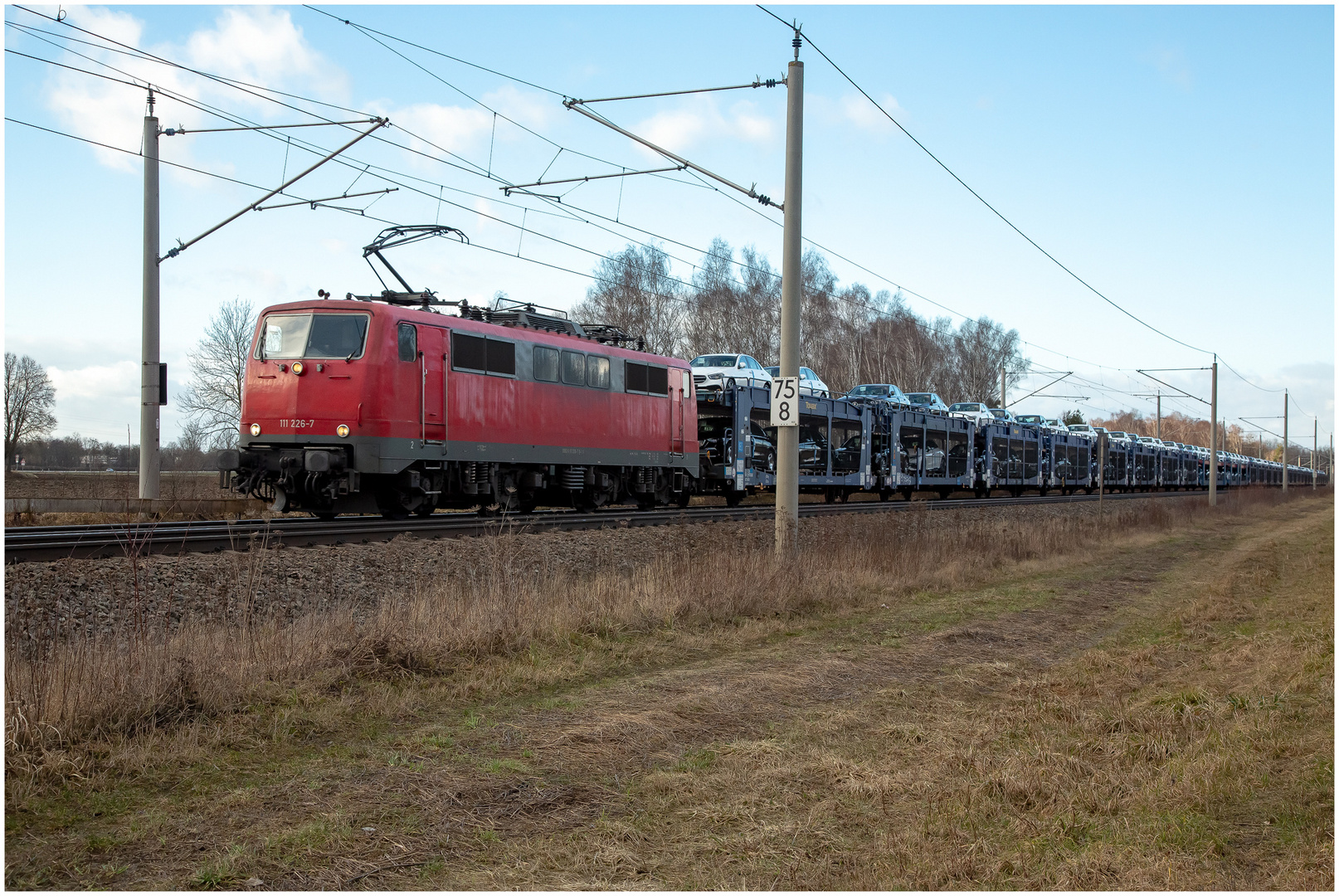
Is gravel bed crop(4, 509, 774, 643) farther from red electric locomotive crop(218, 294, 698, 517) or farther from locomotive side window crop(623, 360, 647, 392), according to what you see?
locomotive side window crop(623, 360, 647, 392)

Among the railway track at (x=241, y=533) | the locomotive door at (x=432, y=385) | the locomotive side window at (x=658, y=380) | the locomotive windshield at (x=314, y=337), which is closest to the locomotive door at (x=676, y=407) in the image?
the locomotive side window at (x=658, y=380)

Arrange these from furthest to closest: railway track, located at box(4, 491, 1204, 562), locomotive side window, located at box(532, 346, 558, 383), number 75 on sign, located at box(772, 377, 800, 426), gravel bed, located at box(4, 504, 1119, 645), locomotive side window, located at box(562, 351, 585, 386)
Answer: locomotive side window, located at box(562, 351, 585, 386)
locomotive side window, located at box(532, 346, 558, 383)
number 75 on sign, located at box(772, 377, 800, 426)
railway track, located at box(4, 491, 1204, 562)
gravel bed, located at box(4, 504, 1119, 645)

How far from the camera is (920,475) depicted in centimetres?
3653

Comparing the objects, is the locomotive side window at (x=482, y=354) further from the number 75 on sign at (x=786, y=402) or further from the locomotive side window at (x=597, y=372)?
the number 75 on sign at (x=786, y=402)

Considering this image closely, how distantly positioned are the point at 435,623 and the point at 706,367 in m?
19.3

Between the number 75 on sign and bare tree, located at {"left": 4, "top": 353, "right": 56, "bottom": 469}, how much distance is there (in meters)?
55.1

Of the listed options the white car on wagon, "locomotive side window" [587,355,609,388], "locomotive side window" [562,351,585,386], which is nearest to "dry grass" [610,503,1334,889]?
"locomotive side window" [562,351,585,386]

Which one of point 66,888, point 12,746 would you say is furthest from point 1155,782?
point 12,746

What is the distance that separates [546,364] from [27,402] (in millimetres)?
52382

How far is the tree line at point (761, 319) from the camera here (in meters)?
54.3

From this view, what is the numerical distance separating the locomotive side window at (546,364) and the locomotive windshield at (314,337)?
13.1ft

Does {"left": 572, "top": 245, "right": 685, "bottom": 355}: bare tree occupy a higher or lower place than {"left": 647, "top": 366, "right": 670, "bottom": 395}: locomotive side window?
higher

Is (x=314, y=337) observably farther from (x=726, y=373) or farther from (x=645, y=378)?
(x=726, y=373)

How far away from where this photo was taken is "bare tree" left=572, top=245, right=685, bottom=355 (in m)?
54.2
